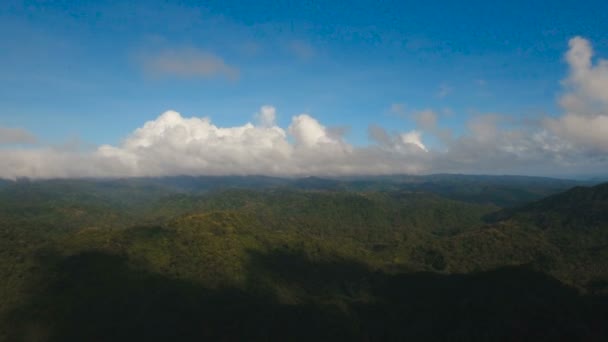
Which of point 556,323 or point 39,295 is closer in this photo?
point 556,323

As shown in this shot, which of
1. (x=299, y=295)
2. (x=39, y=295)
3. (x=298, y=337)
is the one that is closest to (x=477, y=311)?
(x=298, y=337)

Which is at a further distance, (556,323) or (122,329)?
(122,329)

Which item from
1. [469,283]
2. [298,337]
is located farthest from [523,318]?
[298,337]

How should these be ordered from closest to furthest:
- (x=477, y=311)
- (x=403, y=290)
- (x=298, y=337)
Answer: (x=477, y=311) → (x=298, y=337) → (x=403, y=290)

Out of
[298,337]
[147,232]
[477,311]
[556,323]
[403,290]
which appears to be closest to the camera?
[556,323]

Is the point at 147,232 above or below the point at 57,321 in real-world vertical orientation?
above

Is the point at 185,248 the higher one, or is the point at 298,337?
the point at 185,248

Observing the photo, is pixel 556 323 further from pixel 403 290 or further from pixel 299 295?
pixel 299 295

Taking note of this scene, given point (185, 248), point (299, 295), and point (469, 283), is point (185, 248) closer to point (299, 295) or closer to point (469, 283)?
point (299, 295)

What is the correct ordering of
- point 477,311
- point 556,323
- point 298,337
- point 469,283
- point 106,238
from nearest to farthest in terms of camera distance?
1. point 556,323
2. point 477,311
3. point 298,337
4. point 469,283
5. point 106,238
